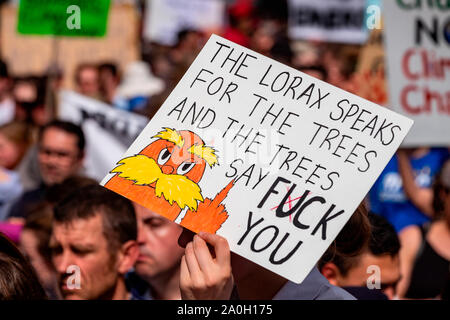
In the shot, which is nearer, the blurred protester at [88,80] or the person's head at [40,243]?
the person's head at [40,243]

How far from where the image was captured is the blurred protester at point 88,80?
8.58 meters

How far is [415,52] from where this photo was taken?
4.96m

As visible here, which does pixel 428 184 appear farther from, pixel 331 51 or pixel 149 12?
pixel 149 12

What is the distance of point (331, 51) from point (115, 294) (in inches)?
273

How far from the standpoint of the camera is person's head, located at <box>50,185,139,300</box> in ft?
10.1

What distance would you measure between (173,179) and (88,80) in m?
6.50

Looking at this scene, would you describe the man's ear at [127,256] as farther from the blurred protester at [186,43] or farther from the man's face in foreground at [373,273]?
the blurred protester at [186,43]

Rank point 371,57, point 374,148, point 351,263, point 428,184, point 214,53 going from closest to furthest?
1. point 374,148
2. point 214,53
3. point 351,263
4. point 428,184
5. point 371,57

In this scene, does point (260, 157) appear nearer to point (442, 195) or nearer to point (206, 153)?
point (206, 153)

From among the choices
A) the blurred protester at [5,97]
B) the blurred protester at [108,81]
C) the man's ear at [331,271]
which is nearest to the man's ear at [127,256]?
the man's ear at [331,271]

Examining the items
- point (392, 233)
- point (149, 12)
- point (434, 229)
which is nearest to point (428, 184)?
point (434, 229)

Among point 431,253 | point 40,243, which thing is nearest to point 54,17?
point 40,243

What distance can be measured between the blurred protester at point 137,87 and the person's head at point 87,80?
277mm

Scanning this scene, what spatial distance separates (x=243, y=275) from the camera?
2482mm
